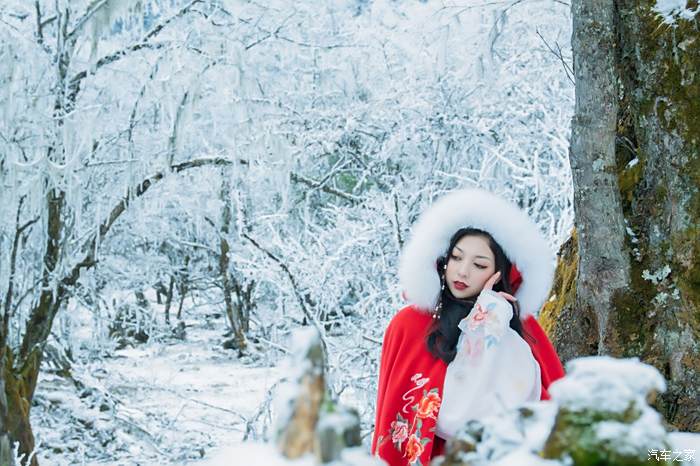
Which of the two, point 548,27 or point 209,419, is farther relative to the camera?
point 209,419

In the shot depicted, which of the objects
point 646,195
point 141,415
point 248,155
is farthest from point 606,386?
point 141,415

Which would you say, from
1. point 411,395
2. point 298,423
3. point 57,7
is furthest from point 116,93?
point 298,423

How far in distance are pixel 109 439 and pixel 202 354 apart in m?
4.63

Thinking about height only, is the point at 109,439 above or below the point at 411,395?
below

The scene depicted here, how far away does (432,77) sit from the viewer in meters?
8.09

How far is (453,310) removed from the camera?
255 cm

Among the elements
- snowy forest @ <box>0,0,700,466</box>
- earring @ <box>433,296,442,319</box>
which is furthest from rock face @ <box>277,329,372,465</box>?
snowy forest @ <box>0,0,700,466</box>

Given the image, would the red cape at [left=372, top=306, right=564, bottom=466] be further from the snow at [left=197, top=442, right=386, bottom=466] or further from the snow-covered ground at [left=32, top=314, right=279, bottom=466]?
the snow-covered ground at [left=32, top=314, right=279, bottom=466]

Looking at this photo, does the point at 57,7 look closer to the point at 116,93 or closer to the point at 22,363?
the point at 116,93

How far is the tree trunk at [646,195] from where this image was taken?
252cm

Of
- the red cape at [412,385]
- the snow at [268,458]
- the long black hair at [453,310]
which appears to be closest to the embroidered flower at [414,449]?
the red cape at [412,385]

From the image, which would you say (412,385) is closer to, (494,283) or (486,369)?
(486,369)

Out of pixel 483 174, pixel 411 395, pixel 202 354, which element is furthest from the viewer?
pixel 202 354

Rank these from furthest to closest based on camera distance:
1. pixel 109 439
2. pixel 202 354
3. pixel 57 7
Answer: pixel 202 354, pixel 109 439, pixel 57 7
